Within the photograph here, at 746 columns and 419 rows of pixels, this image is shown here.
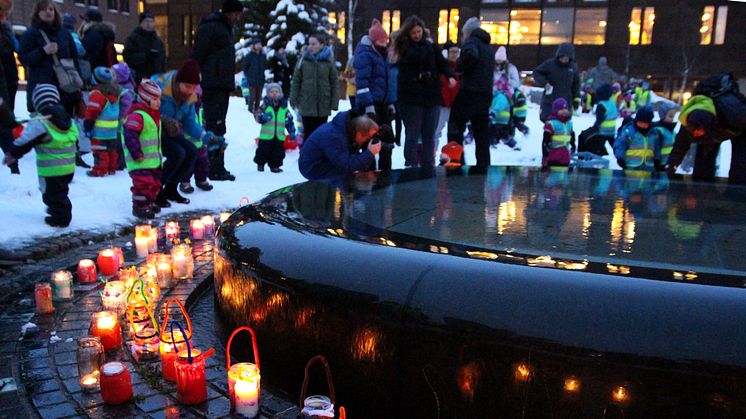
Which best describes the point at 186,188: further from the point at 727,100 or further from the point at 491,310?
the point at 491,310

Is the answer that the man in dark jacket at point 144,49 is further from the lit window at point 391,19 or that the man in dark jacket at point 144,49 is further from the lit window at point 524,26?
the lit window at point 524,26

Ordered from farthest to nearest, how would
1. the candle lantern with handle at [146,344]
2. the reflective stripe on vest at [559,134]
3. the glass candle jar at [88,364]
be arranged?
the reflective stripe on vest at [559,134]
the candle lantern with handle at [146,344]
the glass candle jar at [88,364]

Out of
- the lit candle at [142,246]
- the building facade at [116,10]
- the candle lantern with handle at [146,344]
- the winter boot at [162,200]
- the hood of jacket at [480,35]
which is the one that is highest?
the building facade at [116,10]

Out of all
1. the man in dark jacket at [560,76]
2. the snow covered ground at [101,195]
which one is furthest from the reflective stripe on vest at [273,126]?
the man in dark jacket at [560,76]

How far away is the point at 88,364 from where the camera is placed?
3006 millimetres

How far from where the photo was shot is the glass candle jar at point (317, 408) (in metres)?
2.37

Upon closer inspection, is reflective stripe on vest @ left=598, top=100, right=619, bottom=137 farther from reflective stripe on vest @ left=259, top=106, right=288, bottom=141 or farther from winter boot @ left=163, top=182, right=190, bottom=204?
winter boot @ left=163, top=182, right=190, bottom=204

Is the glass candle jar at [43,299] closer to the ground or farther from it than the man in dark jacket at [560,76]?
closer to the ground

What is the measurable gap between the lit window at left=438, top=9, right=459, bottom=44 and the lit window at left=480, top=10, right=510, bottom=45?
71.3 inches

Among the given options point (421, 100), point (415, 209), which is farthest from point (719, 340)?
point (421, 100)

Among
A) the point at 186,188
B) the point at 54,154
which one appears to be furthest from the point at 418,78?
the point at 54,154

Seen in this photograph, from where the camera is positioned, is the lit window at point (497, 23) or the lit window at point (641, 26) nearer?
the lit window at point (641, 26)

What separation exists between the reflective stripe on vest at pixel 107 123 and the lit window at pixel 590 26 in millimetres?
35729

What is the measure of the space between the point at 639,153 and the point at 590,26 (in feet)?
106
